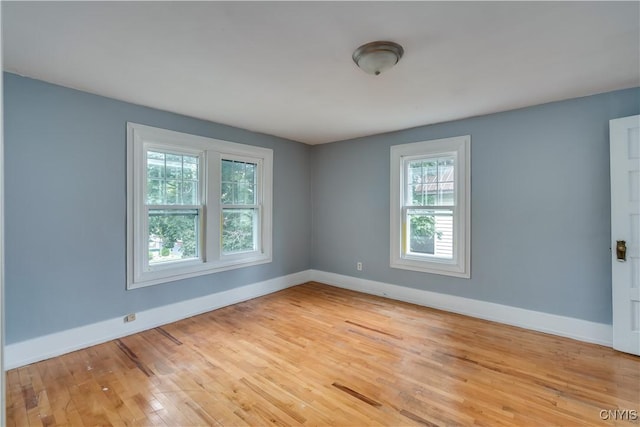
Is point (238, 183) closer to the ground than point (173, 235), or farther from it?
farther from it

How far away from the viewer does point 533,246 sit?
3295 millimetres

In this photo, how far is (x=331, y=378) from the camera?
2385mm

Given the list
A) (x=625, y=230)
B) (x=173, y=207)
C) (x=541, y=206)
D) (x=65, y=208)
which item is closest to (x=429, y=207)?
(x=541, y=206)

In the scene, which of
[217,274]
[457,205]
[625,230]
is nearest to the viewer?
[625,230]

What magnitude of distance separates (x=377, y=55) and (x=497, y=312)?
3.03 meters

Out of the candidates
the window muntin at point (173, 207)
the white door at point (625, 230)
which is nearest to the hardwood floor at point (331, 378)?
the white door at point (625, 230)

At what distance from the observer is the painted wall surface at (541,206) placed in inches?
116

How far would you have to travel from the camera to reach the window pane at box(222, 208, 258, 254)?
4145 mm

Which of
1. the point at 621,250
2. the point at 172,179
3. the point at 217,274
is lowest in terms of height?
the point at 217,274

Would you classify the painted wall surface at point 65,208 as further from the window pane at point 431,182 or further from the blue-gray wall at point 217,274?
the window pane at point 431,182

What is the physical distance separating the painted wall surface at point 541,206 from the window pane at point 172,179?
271 cm

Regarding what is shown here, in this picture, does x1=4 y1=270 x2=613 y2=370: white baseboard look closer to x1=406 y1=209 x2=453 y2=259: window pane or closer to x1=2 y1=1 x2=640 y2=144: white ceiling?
x1=406 y1=209 x2=453 y2=259: window pane

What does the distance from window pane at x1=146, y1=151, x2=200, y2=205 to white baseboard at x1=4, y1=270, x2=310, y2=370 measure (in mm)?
1194

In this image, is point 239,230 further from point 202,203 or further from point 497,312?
point 497,312
